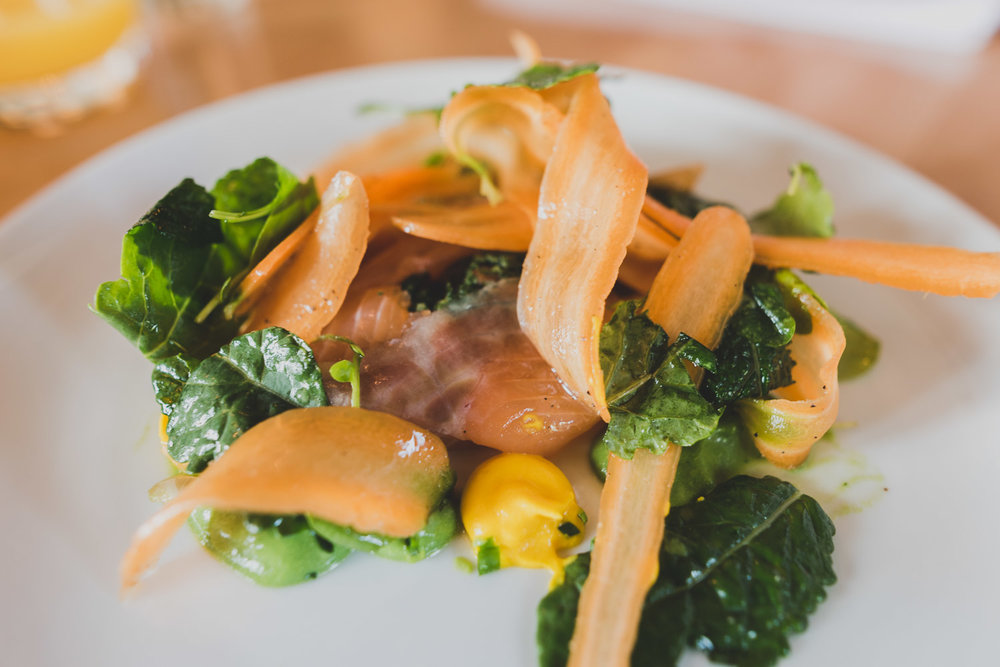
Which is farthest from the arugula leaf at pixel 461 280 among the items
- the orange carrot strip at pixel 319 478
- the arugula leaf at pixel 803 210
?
the arugula leaf at pixel 803 210

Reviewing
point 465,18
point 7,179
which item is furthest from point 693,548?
point 465,18

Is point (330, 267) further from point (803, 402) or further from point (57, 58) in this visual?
point (57, 58)

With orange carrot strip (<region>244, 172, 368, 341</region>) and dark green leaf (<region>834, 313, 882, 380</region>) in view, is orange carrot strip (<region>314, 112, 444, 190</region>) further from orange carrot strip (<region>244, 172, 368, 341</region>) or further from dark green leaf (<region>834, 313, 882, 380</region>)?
dark green leaf (<region>834, 313, 882, 380</region>)

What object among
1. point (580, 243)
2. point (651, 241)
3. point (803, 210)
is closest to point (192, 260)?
point (580, 243)

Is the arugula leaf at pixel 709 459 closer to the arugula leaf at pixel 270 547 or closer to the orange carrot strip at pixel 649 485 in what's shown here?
the orange carrot strip at pixel 649 485

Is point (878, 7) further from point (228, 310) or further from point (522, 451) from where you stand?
point (228, 310)

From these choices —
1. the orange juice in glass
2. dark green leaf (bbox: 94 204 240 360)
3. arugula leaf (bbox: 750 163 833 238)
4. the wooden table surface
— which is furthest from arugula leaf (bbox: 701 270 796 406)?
the orange juice in glass
